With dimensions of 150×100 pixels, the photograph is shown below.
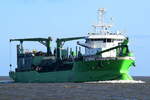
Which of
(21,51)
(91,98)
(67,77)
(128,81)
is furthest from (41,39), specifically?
(91,98)

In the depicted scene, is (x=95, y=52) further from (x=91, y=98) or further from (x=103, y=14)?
(x=91, y=98)

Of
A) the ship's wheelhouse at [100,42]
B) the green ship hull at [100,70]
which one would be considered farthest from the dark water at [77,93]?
the ship's wheelhouse at [100,42]

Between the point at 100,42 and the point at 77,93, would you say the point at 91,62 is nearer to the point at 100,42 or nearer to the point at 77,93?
the point at 100,42

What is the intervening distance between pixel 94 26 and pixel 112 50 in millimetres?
6560

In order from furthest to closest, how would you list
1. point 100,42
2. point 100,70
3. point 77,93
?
point 100,42 < point 100,70 < point 77,93

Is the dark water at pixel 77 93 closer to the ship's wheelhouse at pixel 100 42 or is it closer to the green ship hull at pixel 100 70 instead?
the green ship hull at pixel 100 70

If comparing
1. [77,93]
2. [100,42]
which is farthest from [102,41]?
[77,93]

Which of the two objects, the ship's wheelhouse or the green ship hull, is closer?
the green ship hull

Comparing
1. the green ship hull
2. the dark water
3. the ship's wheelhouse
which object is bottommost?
the dark water

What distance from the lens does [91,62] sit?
93000 millimetres

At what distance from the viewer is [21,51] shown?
406 feet

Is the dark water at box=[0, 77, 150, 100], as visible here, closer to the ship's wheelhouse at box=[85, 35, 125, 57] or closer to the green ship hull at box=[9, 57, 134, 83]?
the green ship hull at box=[9, 57, 134, 83]

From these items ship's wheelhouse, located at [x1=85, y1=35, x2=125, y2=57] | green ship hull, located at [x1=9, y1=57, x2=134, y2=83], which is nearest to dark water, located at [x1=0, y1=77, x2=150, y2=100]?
green ship hull, located at [x1=9, y1=57, x2=134, y2=83]

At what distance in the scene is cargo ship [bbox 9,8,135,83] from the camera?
92000 millimetres
